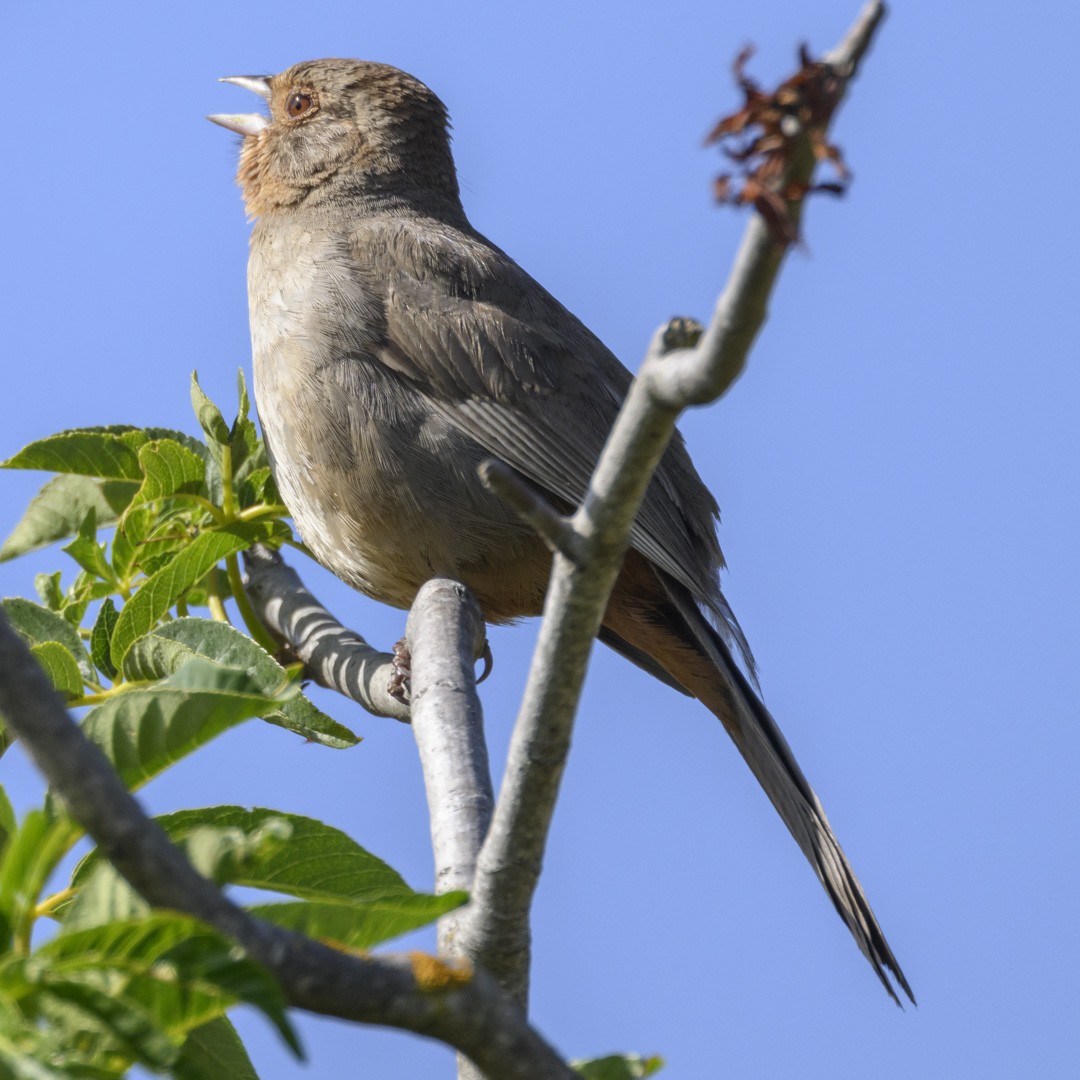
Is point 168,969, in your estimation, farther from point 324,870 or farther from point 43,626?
point 43,626

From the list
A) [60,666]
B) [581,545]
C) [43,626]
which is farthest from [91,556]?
[581,545]

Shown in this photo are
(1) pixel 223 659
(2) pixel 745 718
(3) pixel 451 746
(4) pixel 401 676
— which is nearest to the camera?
(3) pixel 451 746

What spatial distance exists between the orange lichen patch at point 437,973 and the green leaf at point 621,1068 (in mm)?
223

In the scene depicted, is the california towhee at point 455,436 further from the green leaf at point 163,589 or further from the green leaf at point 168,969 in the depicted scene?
the green leaf at point 168,969

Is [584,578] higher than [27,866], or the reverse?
[584,578]

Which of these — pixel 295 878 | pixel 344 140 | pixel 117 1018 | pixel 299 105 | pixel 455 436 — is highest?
pixel 299 105

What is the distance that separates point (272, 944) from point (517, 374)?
13.4 ft

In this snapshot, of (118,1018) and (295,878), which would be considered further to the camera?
(295,878)

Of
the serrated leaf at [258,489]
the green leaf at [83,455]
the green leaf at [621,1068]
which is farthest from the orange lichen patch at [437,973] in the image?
the serrated leaf at [258,489]

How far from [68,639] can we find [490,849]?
6.42ft

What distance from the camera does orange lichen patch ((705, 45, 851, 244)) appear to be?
71.3 inches

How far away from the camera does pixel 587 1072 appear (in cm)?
220

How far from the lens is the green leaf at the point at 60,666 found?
3662 mm

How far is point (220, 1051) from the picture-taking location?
2.52 metres
